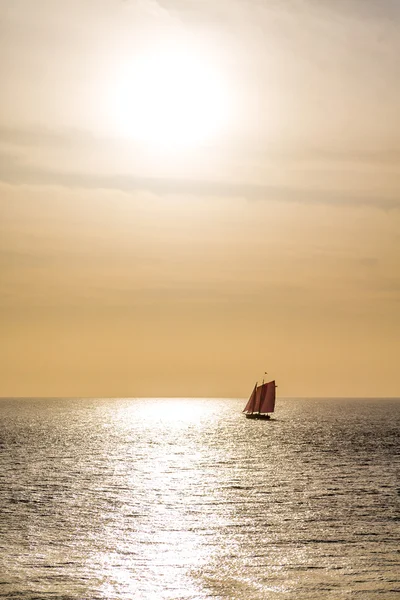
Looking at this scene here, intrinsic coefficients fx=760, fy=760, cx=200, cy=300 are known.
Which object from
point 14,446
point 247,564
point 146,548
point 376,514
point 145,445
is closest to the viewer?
point 247,564

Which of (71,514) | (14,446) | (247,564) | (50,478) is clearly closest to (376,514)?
(247,564)

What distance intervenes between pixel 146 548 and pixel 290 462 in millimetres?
67859

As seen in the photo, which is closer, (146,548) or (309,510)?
(146,548)

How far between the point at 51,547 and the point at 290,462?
69772 mm

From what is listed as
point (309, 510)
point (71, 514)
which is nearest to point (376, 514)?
point (309, 510)

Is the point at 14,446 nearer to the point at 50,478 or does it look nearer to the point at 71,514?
the point at 50,478

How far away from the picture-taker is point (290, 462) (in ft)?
385

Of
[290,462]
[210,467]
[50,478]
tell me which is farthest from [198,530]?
[290,462]

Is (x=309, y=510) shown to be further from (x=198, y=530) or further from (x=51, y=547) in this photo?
(x=51, y=547)

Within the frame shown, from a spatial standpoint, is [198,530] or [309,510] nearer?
[198,530]

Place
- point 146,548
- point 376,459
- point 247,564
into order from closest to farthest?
point 247,564 → point 146,548 → point 376,459

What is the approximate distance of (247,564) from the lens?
47.6m

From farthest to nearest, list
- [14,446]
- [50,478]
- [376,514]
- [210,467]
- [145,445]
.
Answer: [145,445] → [14,446] → [210,467] → [50,478] → [376,514]

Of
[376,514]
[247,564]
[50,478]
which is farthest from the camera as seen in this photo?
[50,478]
